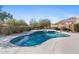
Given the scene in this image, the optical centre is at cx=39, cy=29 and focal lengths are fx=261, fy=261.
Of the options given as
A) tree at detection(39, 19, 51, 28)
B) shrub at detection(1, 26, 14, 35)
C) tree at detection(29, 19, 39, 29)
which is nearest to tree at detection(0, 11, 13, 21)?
shrub at detection(1, 26, 14, 35)

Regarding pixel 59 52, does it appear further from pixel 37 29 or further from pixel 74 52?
pixel 37 29

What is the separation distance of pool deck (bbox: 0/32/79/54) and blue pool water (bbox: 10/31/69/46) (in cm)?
5

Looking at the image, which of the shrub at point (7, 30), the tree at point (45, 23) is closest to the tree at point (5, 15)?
the shrub at point (7, 30)

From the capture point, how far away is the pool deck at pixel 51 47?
3.49 m

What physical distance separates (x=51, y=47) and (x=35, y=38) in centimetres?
25

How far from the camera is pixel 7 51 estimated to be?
3.51 meters

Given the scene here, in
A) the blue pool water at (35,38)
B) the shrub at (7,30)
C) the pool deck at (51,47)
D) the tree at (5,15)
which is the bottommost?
the pool deck at (51,47)

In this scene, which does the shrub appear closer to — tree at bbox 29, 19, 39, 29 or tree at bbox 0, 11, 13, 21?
tree at bbox 0, 11, 13, 21

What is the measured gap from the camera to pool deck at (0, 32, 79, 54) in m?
3.49

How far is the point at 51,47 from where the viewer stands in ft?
11.5

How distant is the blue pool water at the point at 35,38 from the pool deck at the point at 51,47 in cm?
5

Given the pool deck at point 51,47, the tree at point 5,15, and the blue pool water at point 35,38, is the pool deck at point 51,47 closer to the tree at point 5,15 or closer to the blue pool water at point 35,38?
the blue pool water at point 35,38
